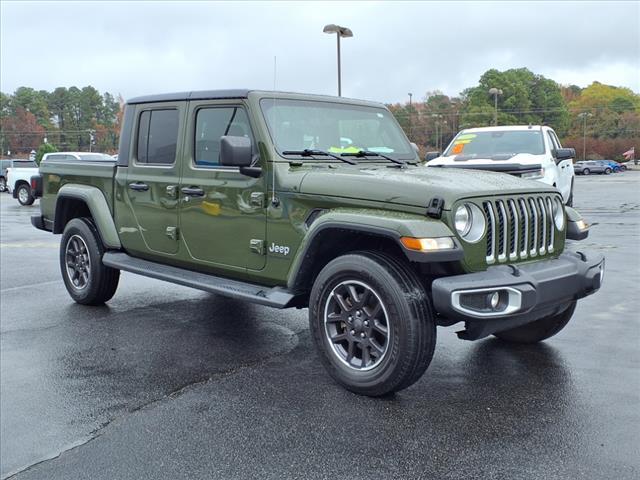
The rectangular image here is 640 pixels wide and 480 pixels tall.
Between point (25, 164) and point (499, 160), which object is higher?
point (25, 164)

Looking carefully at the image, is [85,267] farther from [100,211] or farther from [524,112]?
[524,112]

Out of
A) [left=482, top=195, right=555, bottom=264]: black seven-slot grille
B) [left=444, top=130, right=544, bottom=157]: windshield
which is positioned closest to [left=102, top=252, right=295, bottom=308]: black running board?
[left=482, top=195, right=555, bottom=264]: black seven-slot grille

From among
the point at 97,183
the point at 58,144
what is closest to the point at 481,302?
the point at 97,183

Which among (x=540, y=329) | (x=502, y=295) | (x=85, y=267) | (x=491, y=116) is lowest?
(x=540, y=329)

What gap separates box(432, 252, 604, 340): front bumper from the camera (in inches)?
140

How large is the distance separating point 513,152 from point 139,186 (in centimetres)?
794

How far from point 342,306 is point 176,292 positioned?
367 centimetres

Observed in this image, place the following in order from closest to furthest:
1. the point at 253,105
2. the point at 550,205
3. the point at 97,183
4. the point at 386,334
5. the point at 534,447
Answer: the point at 534,447 → the point at 386,334 → the point at 550,205 → the point at 253,105 → the point at 97,183

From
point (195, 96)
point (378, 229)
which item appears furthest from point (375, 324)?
point (195, 96)

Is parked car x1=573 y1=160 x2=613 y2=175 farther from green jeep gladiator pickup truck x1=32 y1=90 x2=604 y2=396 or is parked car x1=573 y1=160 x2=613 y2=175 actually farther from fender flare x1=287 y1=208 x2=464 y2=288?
fender flare x1=287 y1=208 x2=464 y2=288

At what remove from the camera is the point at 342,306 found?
13.3 ft

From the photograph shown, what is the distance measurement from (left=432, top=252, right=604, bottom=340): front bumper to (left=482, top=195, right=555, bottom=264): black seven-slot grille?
0.10 metres

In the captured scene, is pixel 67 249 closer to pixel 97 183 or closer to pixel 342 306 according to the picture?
pixel 97 183

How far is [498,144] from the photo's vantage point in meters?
11.9
